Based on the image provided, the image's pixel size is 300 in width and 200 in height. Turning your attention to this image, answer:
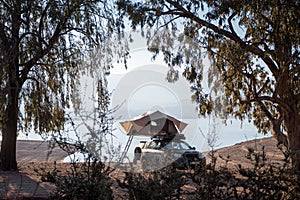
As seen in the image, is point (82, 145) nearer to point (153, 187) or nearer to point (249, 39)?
point (153, 187)

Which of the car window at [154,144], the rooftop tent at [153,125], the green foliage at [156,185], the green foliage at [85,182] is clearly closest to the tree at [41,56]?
the rooftop tent at [153,125]

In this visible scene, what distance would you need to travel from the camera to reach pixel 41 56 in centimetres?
842

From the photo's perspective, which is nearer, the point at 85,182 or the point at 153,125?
the point at 85,182

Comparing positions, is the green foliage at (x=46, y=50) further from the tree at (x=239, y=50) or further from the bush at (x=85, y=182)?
the bush at (x=85, y=182)

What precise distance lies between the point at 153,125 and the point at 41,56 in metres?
4.31

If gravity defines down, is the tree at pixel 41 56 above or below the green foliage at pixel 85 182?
above

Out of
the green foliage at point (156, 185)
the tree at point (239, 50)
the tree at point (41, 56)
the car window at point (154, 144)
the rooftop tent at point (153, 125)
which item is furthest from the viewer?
the car window at point (154, 144)

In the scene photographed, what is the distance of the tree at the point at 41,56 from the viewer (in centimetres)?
813

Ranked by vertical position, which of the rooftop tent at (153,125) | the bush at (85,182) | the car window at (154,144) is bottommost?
the bush at (85,182)

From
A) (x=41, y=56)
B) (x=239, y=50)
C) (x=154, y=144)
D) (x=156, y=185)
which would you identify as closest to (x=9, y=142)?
(x=41, y=56)

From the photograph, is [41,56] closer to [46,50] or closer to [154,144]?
[46,50]

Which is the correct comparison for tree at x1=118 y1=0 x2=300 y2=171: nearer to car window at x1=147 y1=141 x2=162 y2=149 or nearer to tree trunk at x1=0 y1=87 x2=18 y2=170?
car window at x1=147 y1=141 x2=162 y2=149

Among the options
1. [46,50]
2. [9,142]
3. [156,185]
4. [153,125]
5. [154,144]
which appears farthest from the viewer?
[153,125]

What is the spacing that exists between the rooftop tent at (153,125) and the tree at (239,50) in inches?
68.7
